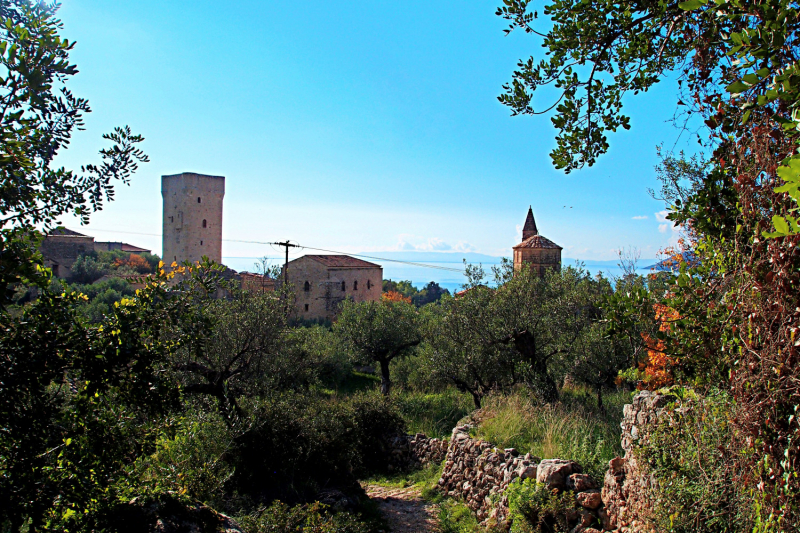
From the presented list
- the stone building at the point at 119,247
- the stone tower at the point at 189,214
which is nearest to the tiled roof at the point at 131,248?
the stone building at the point at 119,247

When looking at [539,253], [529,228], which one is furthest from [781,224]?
[529,228]

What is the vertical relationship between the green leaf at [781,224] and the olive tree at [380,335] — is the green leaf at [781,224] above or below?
above

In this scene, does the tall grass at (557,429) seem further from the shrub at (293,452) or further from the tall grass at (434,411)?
the shrub at (293,452)

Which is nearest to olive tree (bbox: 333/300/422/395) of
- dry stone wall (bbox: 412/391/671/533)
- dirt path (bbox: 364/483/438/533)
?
dry stone wall (bbox: 412/391/671/533)

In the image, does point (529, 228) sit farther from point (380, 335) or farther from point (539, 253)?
point (380, 335)

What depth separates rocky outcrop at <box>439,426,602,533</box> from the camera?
707cm

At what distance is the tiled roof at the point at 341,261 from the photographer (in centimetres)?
3822

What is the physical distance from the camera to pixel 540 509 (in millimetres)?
7297

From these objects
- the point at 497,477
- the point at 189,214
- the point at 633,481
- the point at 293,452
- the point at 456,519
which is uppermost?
the point at 189,214

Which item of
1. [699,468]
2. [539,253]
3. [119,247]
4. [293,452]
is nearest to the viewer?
[699,468]

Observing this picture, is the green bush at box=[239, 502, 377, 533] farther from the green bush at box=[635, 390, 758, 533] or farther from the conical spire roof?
the conical spire roof

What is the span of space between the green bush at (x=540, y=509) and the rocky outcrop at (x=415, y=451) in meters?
5.08

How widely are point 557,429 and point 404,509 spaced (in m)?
3.59

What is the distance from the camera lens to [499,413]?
1110cm
